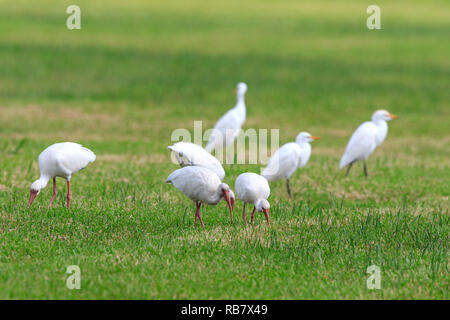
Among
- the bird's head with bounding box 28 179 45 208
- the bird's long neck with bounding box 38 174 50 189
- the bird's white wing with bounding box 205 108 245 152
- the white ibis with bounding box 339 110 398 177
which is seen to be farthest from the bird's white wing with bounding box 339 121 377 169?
the bird's head with bounding box 28 179 45 208

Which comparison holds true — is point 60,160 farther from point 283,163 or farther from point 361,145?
point 361,145

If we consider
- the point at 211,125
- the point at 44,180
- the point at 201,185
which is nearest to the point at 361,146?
the point at 201,185

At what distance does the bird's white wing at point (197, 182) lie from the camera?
29.5 feet

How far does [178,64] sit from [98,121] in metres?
9.20

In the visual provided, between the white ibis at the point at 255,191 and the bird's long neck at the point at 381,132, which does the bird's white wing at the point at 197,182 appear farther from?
the bird's long neck at the point at 381,132

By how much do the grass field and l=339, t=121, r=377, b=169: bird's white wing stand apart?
0.48 meters

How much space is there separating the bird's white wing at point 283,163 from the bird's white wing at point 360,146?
2.13 m

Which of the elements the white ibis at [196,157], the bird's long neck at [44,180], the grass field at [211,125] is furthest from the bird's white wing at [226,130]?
the bird's long neck at [44,180]

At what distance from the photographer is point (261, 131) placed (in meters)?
21.6

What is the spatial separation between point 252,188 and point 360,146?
5441 millimetres

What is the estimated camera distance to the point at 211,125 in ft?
73.2

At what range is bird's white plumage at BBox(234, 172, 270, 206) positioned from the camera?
916cm

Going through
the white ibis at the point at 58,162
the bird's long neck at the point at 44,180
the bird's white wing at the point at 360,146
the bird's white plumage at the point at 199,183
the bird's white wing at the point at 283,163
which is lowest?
the bird's white plumage at the point at 199,183

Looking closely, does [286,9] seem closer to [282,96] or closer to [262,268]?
[282,96]
